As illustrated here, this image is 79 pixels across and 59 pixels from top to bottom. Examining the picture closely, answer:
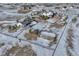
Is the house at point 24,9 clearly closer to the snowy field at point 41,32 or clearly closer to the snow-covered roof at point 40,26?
the snowy field at point 41,32

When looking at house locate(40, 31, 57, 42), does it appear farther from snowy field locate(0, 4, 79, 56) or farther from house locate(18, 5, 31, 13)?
house locate(18, 5, 31, 13)

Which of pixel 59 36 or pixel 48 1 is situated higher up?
pixel 48 1

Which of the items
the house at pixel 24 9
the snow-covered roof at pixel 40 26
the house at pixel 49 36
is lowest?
the house at pixel 49 36

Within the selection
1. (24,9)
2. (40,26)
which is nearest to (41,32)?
(40,26)

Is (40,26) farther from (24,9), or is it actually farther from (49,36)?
(24,9)

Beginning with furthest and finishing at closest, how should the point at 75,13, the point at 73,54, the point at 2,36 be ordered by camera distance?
the point at 75,13, the point at 2,36, the point at 73,54

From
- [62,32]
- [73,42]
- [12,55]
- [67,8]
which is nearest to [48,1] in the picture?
[67,8]

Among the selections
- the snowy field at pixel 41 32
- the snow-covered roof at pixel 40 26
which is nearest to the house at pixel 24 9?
the snowy field at pixel 41 32

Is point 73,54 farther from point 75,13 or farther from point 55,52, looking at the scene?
point 75,13

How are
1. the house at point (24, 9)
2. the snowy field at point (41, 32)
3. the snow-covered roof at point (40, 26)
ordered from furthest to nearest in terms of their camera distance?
the house at point (24, 9)
the snow-covered roof at point (40, 26)
the snowy field at point (41, 32)

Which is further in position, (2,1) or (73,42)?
(2,1)

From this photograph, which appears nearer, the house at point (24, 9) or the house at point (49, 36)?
the house at point (49, 36)
